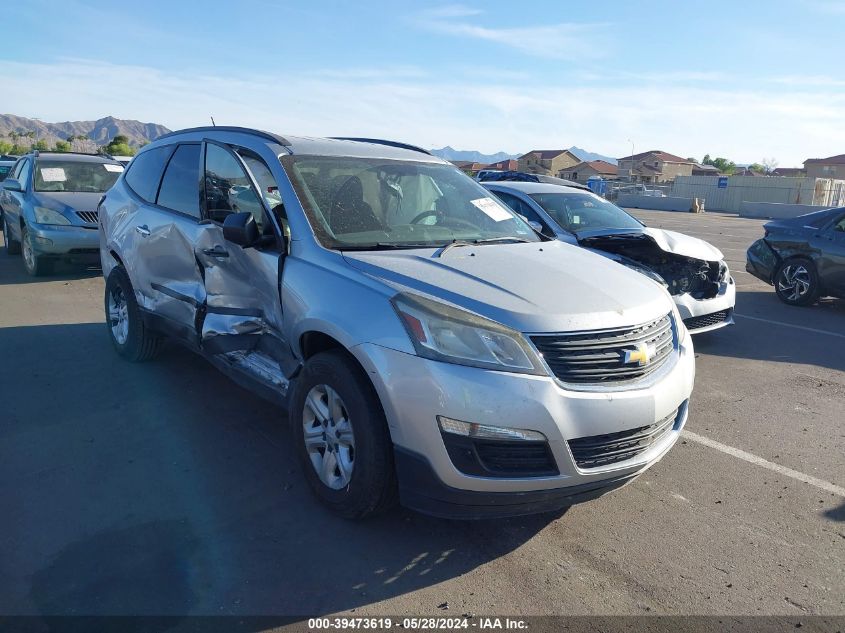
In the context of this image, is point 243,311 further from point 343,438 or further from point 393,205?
point 343,438

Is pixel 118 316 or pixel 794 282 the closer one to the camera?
pixel 118 316

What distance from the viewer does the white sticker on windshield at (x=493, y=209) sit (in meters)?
4.62

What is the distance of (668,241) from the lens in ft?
22.4

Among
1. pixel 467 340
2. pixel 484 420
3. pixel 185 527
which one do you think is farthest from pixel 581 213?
pixel 185 527

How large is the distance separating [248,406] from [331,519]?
69.0 inches

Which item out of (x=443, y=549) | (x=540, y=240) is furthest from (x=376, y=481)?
(x=540, y=240)

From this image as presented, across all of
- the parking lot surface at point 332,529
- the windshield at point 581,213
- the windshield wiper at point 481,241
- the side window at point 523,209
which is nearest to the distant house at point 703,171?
the windshield at point 581,213

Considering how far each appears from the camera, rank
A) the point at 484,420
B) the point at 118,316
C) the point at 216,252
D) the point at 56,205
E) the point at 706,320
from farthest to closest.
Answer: the point at 56,205
the point at 706,320
the point at 118,316
the point at 216,252
the point at 484,420

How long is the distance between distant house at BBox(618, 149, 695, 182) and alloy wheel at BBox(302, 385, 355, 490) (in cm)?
9001

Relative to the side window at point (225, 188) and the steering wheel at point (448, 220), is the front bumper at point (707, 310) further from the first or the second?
the side window at point (225, 188)

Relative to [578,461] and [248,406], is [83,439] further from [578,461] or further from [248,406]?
[578,461]

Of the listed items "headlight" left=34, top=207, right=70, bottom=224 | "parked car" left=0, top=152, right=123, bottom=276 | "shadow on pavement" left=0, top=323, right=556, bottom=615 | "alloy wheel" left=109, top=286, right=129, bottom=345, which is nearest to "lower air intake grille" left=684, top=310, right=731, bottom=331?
"shadow on pavement" left=0, top=323, right=556, bottom=615

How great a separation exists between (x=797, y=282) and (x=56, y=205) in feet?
34.4

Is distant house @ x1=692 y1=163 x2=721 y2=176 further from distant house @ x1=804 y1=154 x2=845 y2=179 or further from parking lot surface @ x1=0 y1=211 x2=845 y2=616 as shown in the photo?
parking lot surface @ x1=0 y1=211 x2=845 y2=616
